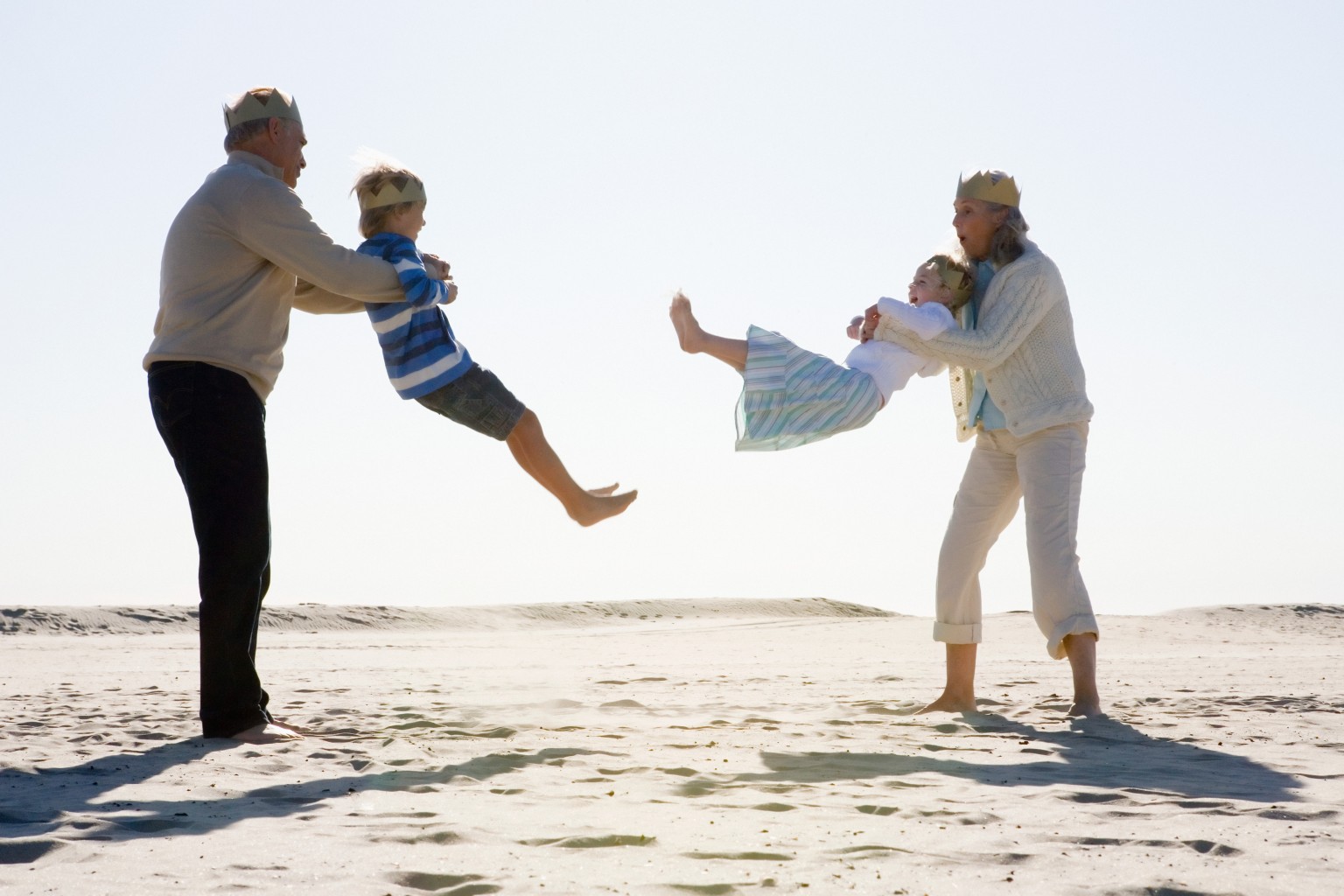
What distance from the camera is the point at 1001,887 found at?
2559 millimetres

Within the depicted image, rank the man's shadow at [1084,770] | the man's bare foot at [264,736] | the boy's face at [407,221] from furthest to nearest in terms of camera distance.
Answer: the boy's face at [407,221] → the man's bare foot at [264,736] → the man's shadow at [1084,770]

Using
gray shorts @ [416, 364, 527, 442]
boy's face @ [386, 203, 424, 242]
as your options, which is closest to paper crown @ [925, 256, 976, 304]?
gray shorts @ [416, 364, 527, 442]

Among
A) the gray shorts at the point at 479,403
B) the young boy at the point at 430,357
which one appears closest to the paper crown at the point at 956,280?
the young boy at the point at 430,357

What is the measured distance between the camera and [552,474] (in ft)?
16.9

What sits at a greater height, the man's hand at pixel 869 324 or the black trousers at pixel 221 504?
the man's hand at pixel 869 324

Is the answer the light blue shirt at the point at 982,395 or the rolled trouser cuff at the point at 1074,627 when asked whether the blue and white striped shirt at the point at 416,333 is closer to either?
the light blue shirt at the point at 982,395

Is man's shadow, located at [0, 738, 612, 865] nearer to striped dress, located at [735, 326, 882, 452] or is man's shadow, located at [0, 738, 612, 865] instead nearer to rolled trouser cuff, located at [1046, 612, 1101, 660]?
striped dress, located at [735, 326, 882, 452]

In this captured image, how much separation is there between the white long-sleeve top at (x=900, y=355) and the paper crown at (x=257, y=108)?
2519mm

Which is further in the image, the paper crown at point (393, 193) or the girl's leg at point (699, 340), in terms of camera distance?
the girl's leg at point (699, 340)

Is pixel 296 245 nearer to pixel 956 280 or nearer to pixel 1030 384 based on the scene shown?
pixel 956 280

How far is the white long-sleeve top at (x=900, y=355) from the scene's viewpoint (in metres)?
5.17

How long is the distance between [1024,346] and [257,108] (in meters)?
3.31

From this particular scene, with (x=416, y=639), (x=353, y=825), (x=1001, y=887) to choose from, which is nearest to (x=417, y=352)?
(x=353, y=825)

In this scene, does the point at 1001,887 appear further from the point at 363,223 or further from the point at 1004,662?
the point at 1004,662
